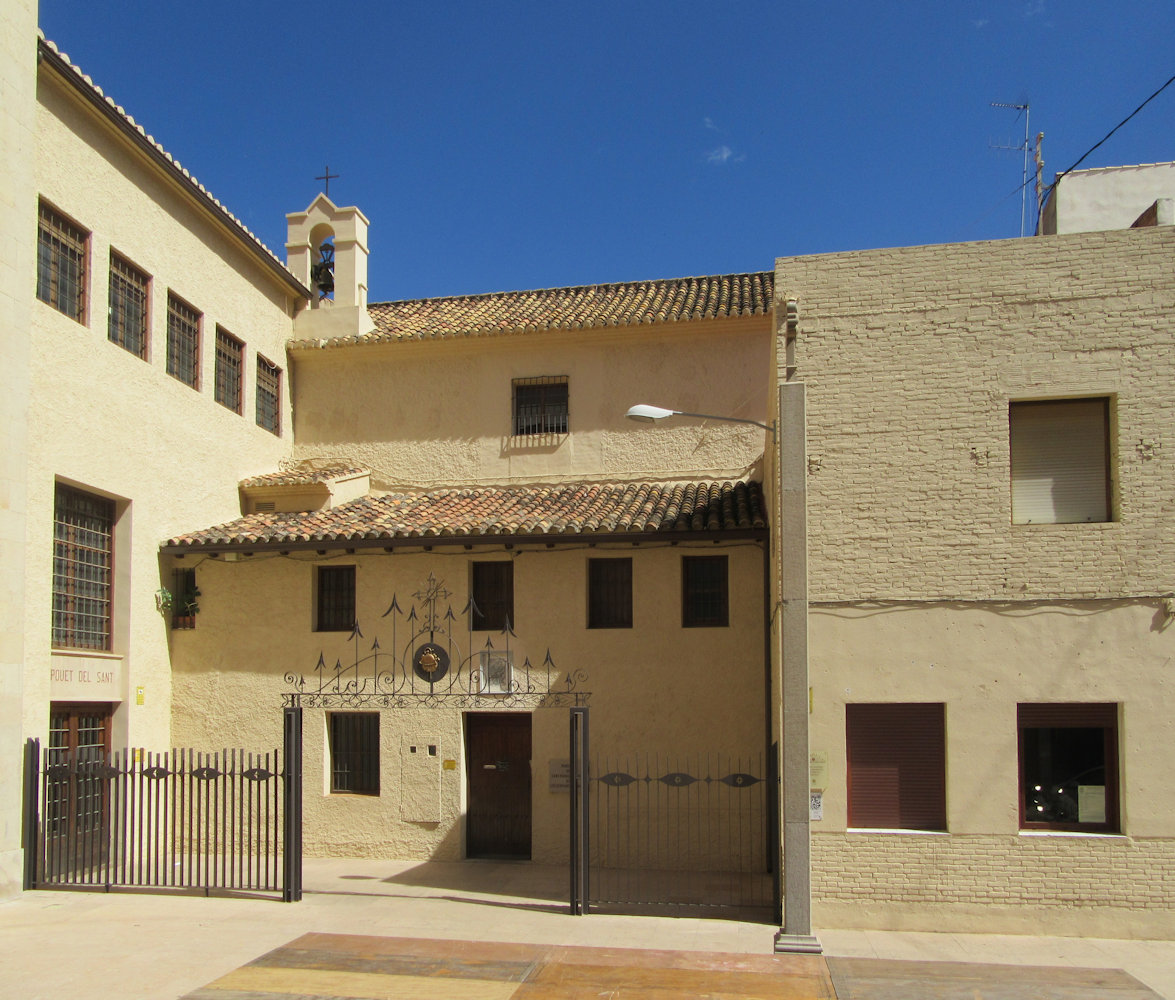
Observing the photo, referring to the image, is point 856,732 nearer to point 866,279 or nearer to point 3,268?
point 866,279

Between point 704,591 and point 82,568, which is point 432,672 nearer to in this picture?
point 704,591

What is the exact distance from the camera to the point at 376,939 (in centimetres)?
1116

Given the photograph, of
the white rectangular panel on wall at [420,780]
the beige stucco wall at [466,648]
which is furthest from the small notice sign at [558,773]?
the white rectangular panel on wall at [420,780]

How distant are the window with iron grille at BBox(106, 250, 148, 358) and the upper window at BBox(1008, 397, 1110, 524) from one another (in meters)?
11.5

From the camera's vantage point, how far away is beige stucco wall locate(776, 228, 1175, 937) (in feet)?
35.7

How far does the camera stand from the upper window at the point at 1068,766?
11.1m

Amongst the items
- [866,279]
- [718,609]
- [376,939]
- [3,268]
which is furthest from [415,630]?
[866,279]

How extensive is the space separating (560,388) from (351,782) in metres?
7.34

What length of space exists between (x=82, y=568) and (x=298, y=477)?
13.1 feet

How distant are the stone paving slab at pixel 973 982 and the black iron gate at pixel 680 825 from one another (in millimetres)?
4311

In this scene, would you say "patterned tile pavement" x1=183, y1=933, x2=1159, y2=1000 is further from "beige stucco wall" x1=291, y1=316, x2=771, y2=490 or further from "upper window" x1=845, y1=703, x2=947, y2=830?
"beige stucco wall" x1=291, y1=316, x2=771, y2=490

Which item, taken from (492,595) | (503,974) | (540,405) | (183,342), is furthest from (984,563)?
(183,342)

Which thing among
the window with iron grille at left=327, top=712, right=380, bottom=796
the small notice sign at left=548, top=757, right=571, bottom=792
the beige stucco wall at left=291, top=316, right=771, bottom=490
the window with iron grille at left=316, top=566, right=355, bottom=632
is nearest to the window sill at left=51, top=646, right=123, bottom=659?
the window with iron grille at left=316, top=566, right=355, bottom=632

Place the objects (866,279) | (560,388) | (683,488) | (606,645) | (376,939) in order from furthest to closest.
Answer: (560,388)
(683,488)
(606,645)
(866,279)
(376,939)
